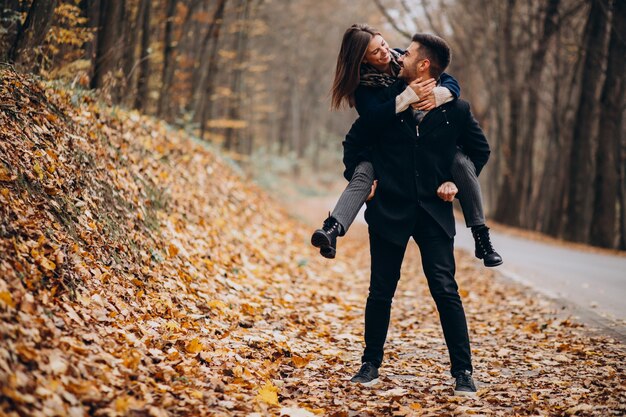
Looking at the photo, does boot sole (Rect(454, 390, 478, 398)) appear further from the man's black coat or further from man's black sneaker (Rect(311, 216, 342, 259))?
man's black sneaker (Rect(311, 216, 342, 259))

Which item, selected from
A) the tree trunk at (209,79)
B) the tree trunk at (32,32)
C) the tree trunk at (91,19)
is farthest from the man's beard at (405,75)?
the tree trunk at (209,79)

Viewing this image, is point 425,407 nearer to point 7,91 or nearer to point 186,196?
point 7,91

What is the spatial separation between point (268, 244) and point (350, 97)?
6.50 metres

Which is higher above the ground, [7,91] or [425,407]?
[7,91]

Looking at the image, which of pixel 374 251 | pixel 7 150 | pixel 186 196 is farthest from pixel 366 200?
pixel 186 196

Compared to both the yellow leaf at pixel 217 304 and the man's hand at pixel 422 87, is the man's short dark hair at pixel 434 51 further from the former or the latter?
the yellow leaf at pixel 217 304

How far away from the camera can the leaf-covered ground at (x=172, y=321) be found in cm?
340

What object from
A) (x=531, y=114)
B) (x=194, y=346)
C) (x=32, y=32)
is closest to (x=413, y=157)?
(x=194, y=346)

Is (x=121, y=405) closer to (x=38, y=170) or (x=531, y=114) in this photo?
(x=38, y=170)

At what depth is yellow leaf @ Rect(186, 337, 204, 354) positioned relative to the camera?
4339mm

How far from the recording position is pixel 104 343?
3768 millimetres

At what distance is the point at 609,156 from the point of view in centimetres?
1677

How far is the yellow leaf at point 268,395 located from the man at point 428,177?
128cm

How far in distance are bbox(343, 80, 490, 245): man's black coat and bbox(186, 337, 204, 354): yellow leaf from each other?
61.1 inches
